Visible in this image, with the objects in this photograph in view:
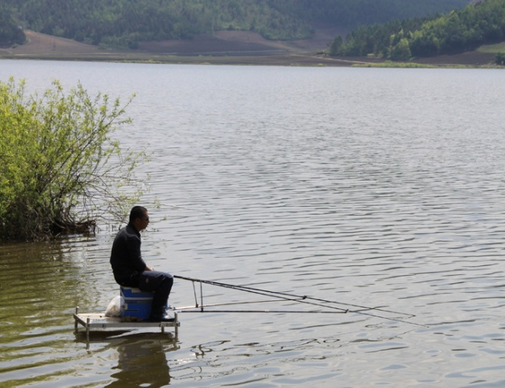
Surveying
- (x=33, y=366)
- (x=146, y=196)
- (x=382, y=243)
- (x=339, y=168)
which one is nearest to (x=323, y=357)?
(x=33, y=366)

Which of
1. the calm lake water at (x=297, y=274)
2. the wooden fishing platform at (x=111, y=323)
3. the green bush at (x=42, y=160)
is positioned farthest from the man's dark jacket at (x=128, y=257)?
the green bush at (x=42, y=160)

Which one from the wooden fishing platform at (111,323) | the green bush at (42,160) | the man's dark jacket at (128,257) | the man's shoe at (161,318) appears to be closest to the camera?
the man's dark jacket at (128,257)

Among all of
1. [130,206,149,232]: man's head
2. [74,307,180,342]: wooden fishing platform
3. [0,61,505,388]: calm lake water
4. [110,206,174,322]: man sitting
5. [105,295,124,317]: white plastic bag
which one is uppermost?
[130,206,149,232]: man's head

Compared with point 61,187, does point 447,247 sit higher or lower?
lower

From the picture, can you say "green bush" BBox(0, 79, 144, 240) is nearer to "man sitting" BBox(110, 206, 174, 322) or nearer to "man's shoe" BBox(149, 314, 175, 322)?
"man sitting" BBox(110, 206, 174, 322)

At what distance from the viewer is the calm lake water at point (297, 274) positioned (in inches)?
546

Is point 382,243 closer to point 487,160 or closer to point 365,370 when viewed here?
point 365,370

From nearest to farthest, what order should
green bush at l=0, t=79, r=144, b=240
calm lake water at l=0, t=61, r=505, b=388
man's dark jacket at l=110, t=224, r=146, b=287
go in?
calm lake water at l=0, t=61, r=505, b=388, man's dark jacket at l=110, t=224, r=146, b=287, green bush at l=0, t=79, r=144, b=240

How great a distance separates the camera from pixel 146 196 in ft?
98.0

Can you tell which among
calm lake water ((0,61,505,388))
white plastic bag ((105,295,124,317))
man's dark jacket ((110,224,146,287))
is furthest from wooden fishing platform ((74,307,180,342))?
man's dark jacket ((110,224,146,287))

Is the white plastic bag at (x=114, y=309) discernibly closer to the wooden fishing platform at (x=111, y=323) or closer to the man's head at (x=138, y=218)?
the wooden fishing platform at (x=111, y=323)

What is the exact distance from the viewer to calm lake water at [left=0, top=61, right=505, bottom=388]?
45.5 ft

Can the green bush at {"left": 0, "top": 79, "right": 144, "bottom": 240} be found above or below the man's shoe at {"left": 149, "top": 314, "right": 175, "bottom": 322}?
above

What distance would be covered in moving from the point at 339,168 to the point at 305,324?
22382 millimetres
